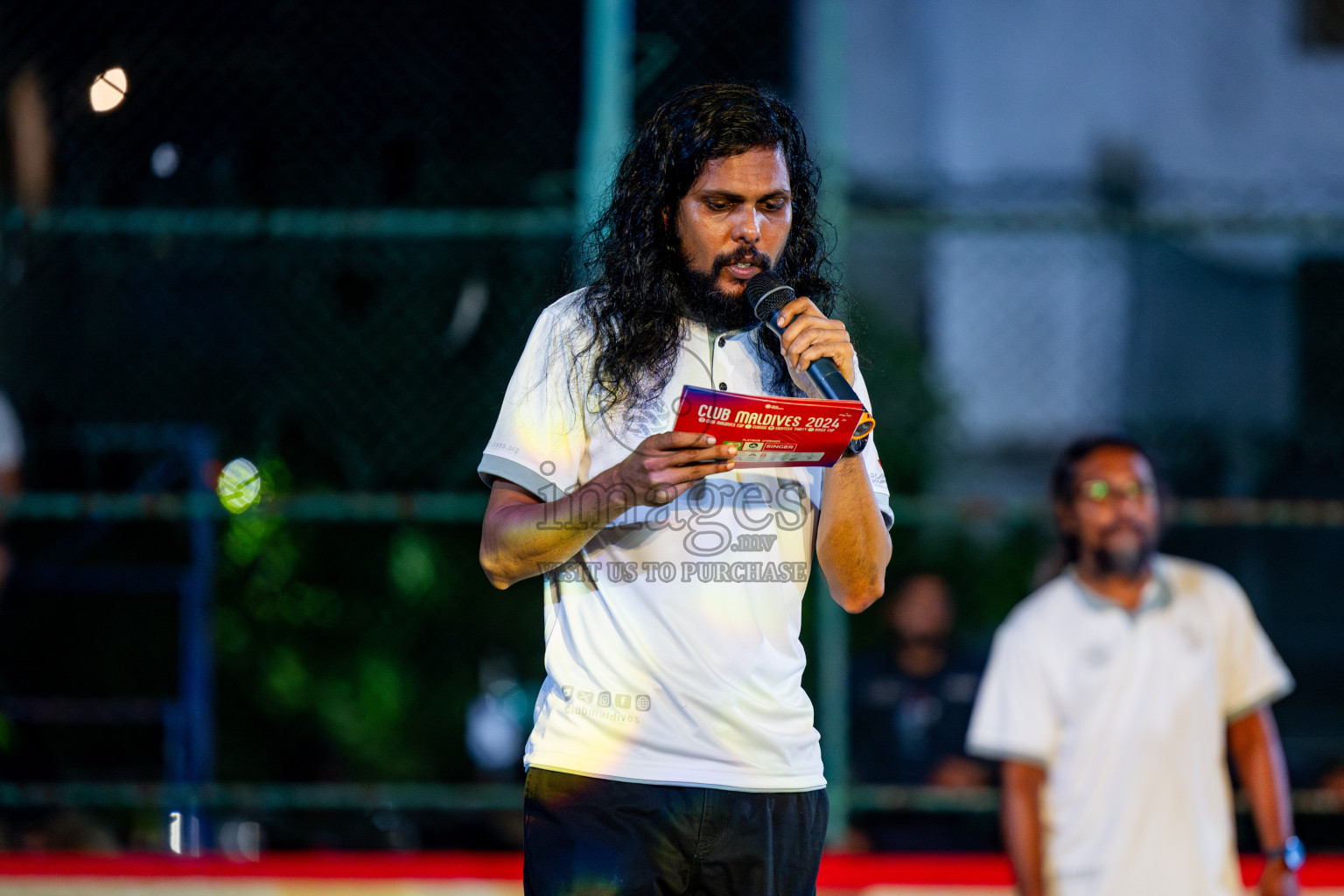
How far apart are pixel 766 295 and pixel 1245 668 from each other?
1986 millimetres

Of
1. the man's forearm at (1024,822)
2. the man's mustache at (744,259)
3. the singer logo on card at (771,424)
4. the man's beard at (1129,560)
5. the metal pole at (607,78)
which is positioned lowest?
the man's forearm at (1024,822)

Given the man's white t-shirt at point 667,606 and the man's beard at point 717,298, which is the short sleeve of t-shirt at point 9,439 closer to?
the man's white t-shirt at point 667,606

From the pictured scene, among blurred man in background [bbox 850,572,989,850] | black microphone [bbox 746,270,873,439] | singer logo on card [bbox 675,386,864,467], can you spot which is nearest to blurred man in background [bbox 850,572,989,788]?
blurred man in background [bbox 850,572,989,850]

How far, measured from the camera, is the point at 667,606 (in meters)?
1.82

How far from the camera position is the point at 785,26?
5.24 m

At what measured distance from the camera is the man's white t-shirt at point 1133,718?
302 centimetres

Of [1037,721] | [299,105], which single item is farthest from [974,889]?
[299,105]

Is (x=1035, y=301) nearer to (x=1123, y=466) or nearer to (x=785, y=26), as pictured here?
(x=785, y=26)

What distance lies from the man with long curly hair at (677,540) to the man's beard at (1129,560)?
148 cm

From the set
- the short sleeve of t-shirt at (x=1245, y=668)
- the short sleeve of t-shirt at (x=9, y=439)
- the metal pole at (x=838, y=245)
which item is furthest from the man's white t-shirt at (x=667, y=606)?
the short sleeve of t-shirt at (x=9, y=439)

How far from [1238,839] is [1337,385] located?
3.13m

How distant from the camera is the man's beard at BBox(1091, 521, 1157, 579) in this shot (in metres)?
3.26

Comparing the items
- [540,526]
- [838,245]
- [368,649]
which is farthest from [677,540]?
[368,649]

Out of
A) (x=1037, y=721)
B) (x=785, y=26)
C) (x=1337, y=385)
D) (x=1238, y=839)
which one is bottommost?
(x=1238, y=839)
